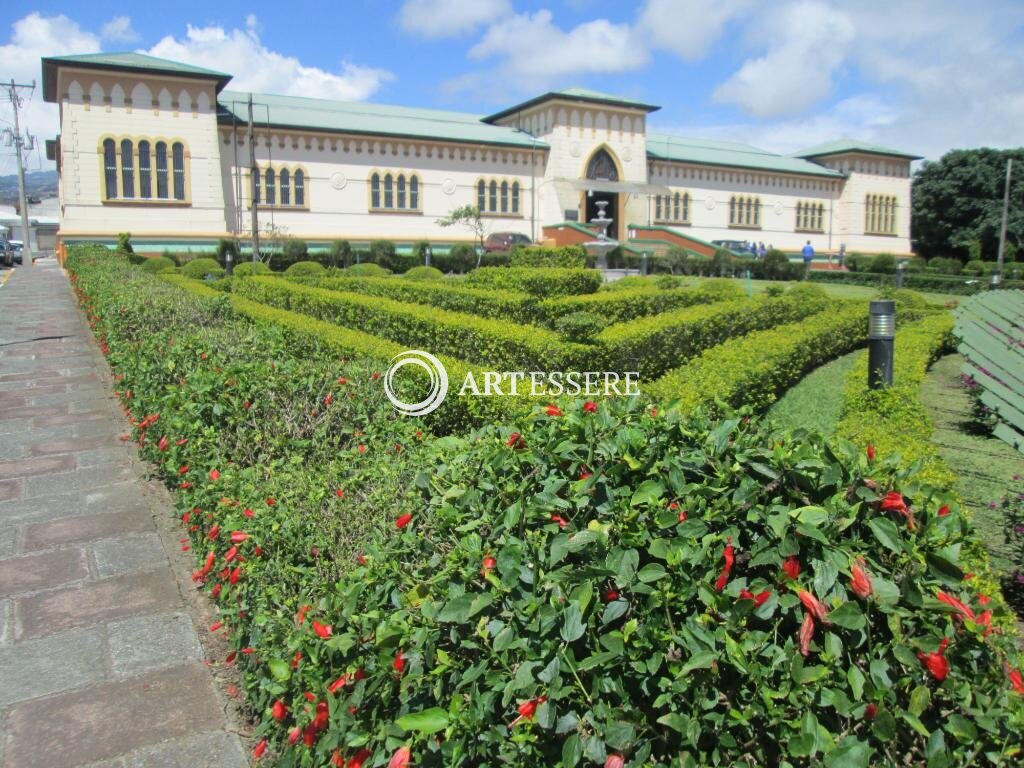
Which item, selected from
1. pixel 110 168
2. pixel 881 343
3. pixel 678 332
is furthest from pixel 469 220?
pixel 881 343

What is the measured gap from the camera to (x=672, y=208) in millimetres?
42844

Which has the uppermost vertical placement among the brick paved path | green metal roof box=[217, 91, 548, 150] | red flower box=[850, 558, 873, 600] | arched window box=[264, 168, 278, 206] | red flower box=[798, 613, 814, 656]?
green metal roof box=[217, 91, 548, 150]

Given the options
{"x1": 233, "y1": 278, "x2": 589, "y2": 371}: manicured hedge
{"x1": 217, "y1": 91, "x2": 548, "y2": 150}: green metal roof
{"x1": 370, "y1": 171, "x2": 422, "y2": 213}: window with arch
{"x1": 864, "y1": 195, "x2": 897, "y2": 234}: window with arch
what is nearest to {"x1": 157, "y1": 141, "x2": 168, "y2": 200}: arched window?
{"x1": 217, "y1": 91, "x2": 548, "y2": 150}: green metal roof

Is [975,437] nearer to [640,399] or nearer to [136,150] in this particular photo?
[640,399]

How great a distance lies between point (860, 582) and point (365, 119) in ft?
119

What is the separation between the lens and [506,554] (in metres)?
1.82

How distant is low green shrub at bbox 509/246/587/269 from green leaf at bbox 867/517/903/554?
9.62 m

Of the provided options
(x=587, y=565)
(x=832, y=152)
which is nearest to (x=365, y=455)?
(x=587, y=565)

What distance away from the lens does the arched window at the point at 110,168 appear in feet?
93.4

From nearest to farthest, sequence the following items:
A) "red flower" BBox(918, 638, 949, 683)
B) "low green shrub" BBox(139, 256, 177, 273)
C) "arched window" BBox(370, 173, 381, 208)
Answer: "red flower" BBox(918, 638, 949, 683), "low green shrub" BBox(139, 256, 177, 273), "arched window" BBox(370, 173, 381, 208)

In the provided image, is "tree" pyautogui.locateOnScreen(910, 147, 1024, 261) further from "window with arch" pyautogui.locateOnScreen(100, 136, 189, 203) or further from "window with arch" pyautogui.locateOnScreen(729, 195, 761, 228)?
"window with arch" pyautogui.locateOnScreen(100, 136, 189, 203)

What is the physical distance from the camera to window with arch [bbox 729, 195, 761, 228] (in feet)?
147

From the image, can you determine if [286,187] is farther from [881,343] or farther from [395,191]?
[881,343]

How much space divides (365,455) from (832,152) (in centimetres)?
5264
